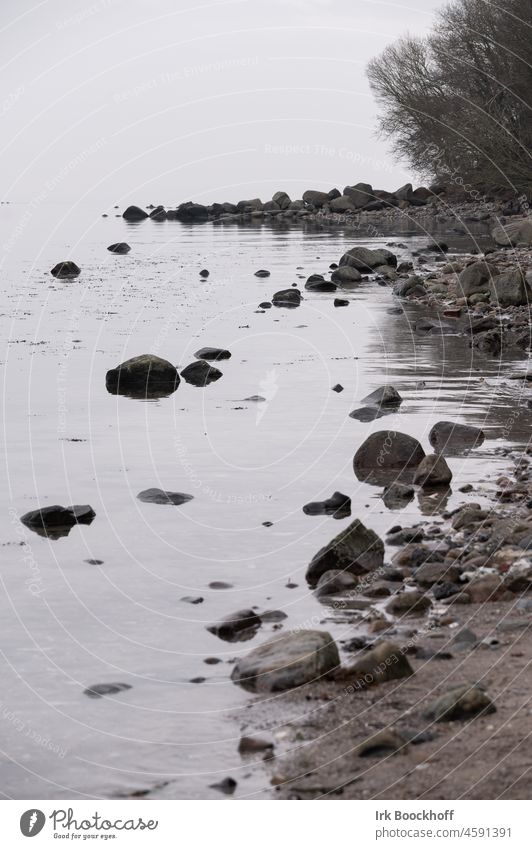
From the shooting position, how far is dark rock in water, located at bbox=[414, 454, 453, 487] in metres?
12.3

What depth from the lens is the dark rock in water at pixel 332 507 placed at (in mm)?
11688

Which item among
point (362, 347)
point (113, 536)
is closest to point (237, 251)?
point (362, 347)

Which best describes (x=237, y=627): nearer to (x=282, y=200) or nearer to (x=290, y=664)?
(x=290, y=664)

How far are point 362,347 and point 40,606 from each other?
1363 centimetres

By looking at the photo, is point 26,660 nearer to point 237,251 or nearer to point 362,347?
point 362,347

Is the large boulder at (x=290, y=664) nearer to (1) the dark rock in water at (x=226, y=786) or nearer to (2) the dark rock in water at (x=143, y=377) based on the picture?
(1) the dark rock in water at (x=226, y=786)

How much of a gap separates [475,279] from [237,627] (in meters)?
20.1

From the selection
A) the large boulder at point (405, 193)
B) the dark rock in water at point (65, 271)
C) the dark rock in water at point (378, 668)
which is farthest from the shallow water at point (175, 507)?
the large boulder at point (405, 193)

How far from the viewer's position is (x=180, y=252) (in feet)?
165

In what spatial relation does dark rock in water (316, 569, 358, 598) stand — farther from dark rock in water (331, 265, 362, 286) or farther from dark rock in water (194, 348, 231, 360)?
dark rock in water (331, 265, 362, 286)

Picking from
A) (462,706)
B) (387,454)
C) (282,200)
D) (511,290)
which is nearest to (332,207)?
Answer: (282,200)

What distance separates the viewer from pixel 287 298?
2986cm
